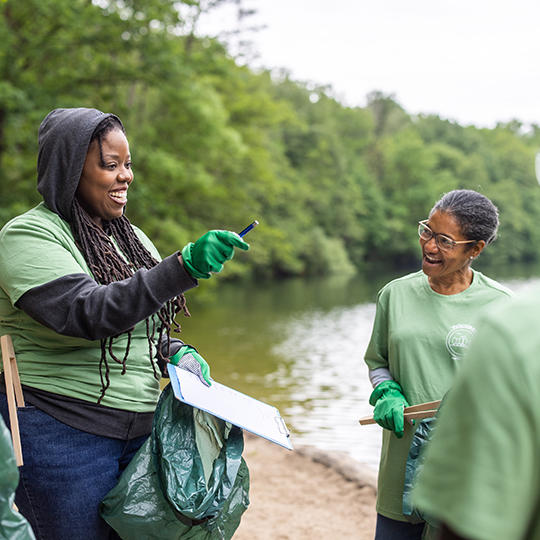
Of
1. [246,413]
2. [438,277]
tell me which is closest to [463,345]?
[438,277]

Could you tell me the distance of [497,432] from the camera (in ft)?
2.36

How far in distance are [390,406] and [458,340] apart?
347 mm

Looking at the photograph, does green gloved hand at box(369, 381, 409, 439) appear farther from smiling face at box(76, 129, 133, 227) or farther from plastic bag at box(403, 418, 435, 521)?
smiling face at box(76, 129, 133, 227)

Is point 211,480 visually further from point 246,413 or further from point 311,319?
point 311,319

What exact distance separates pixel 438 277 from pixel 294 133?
39.8 meters

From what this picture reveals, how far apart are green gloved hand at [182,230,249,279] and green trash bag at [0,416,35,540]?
2.13 ft

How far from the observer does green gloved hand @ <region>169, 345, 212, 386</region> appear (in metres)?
2.19

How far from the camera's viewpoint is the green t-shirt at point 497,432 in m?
0.72

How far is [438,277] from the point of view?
2510mm

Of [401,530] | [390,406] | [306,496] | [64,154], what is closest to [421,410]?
[390,406]

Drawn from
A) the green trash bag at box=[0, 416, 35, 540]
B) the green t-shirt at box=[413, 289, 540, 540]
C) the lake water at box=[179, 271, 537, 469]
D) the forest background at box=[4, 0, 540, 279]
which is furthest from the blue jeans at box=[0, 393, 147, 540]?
the lake water at box=[179, 271, 537, 469]

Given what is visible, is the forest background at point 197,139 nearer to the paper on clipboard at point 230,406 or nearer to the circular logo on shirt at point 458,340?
the circular logo on shirt at point 458,340

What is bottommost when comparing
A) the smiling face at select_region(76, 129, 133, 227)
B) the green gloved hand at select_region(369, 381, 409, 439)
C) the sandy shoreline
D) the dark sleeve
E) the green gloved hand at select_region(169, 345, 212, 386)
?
the sandy shoreline

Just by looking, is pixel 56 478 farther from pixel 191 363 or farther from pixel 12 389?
pixel 191 363
